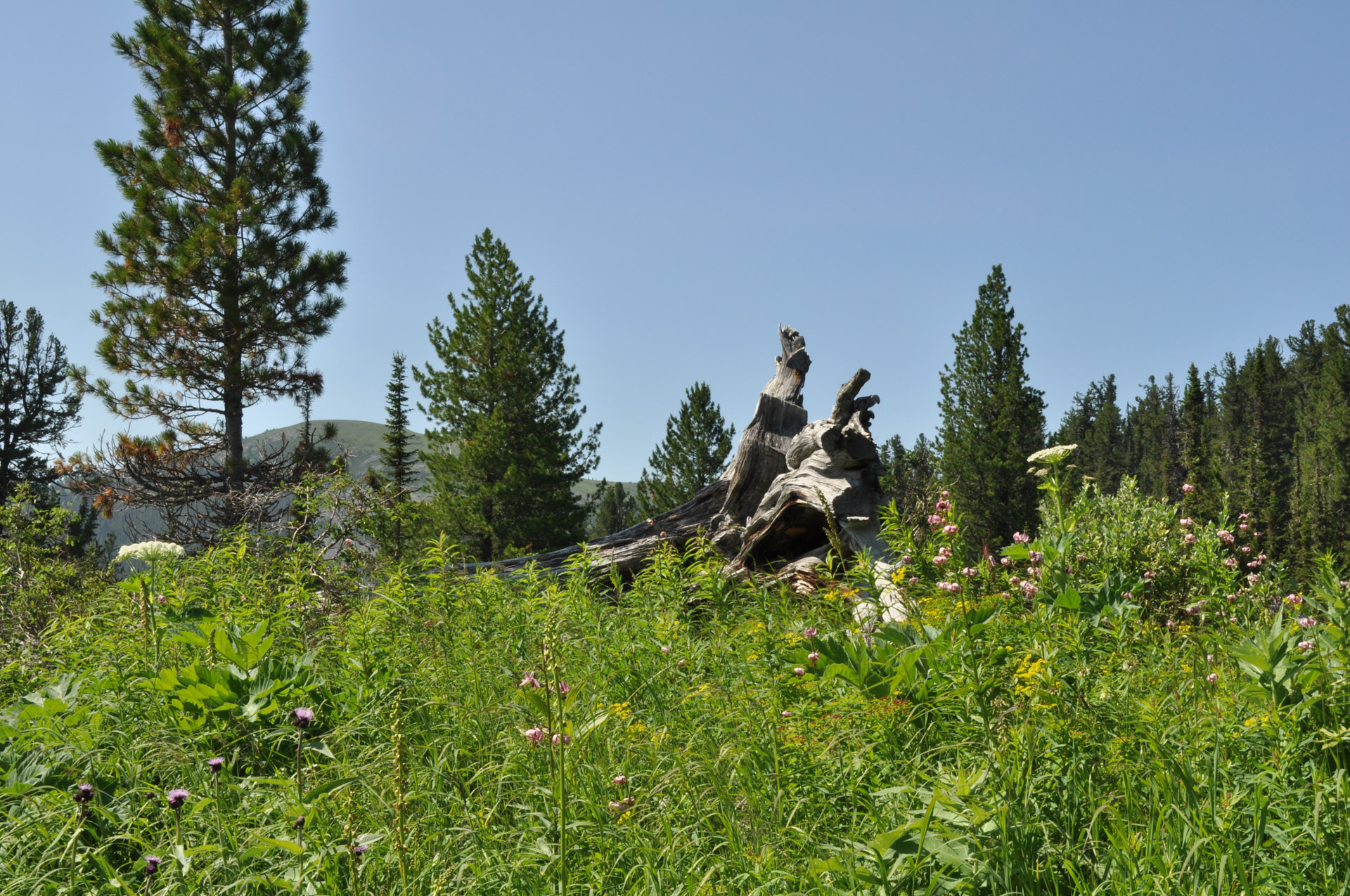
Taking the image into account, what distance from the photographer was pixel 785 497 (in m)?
8.12

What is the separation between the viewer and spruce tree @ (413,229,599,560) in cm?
1958

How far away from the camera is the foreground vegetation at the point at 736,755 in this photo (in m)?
1.93

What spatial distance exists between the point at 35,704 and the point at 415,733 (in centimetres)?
151

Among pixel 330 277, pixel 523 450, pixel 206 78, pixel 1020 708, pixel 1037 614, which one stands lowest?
pixel 1020 708

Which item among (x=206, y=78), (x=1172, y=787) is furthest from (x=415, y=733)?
(x=206, y=78)

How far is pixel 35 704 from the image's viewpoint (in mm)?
3051

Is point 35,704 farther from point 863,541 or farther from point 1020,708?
point 863,541

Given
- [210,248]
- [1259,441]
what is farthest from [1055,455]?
[1259,441]

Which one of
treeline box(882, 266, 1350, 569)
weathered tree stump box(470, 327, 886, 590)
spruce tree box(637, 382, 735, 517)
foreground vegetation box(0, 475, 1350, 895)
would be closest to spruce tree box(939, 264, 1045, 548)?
treeline box(882, 266, 1350, 569)

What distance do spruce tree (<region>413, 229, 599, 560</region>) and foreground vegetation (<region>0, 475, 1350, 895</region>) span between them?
15415 millimetres

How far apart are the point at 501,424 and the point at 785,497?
12.4 meters

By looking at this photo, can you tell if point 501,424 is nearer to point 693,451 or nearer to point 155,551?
point 693,451

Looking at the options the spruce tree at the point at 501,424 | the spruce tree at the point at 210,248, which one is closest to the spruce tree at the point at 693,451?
the spruce tree at the point at 501,424

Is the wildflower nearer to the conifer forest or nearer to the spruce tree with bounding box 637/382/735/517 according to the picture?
the conifer forest
